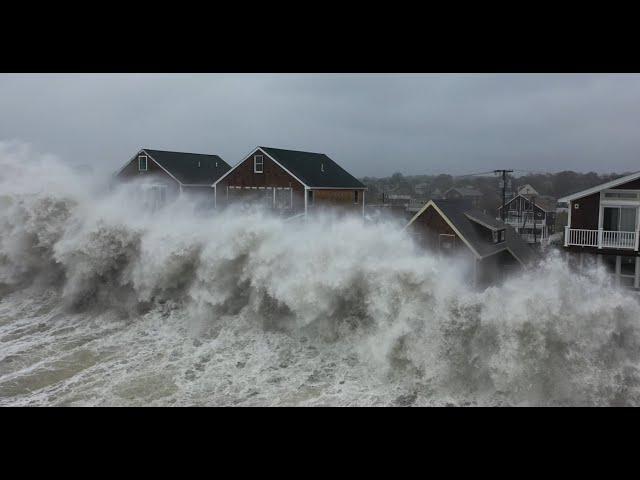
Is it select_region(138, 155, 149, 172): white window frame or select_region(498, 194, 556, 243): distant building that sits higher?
select_region(138, 155, 149, 172): white window frame

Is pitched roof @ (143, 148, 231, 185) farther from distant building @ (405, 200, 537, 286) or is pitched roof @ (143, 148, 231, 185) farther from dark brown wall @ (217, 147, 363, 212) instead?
distant building @ (405, 200, 537, 286)

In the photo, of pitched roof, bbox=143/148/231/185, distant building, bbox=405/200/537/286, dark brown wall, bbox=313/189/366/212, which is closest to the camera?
distant building, bbox=405/200/537/286

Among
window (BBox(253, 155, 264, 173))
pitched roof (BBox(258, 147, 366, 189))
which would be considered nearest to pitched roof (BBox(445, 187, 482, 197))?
pitched roof (BBox(258, 147, 366, 189))

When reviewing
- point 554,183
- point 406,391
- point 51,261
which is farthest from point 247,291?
point 554,183

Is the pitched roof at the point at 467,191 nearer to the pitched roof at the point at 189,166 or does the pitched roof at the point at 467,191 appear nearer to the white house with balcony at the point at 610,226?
the pitched roof at the point at 189,166

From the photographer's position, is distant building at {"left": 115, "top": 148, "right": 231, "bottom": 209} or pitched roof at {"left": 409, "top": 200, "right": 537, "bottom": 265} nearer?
pitched roof at {"left": 409, "top": 200, "right": 537, "bottom": 265}

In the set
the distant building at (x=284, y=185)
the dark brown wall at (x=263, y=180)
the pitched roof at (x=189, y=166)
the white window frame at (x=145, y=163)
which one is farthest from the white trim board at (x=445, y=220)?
the white window frame at (x=145, y=163)
